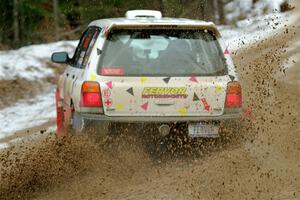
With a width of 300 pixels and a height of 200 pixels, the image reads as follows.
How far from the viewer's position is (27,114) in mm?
13531

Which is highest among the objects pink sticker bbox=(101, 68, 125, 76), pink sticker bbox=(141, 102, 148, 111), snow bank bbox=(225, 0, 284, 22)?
pink sticker bbox=(101, 68, 125, 76)

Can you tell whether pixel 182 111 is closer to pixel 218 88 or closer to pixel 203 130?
pixel 203 130

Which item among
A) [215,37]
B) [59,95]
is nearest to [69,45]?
[59,95]

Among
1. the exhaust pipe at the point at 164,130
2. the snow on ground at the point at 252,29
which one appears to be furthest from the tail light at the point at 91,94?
the snow on ground at the point at 252,29

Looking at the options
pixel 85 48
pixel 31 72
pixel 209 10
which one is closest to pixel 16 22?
pixel 31 72

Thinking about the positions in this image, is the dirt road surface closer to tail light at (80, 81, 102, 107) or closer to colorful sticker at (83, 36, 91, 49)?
tail light at (80, 81, 102, 107)

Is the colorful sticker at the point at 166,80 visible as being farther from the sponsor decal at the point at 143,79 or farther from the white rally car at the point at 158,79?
the sponsor decal at the point at 143,79

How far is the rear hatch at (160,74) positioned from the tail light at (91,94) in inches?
2.5

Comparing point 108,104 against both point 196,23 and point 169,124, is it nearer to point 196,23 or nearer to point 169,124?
point 169,124

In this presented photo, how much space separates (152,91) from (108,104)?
49 cm

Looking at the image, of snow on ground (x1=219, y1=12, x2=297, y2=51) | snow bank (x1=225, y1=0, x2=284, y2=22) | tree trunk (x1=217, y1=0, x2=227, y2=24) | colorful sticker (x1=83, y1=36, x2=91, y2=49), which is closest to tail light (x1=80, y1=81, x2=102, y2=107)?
colorful sticker (x1=83, y1=36, x2=91, y2=49)

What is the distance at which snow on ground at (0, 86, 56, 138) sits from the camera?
12305mm

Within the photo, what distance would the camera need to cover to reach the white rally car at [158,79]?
6977 millimetres

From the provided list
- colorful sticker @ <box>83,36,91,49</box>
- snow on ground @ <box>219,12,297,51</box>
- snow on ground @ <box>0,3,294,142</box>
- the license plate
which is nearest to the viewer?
the license plate
